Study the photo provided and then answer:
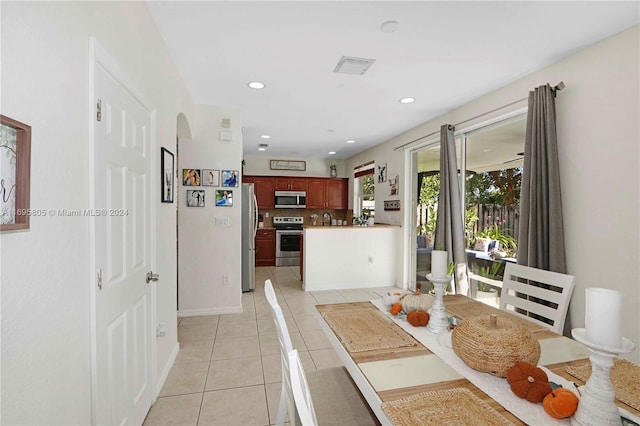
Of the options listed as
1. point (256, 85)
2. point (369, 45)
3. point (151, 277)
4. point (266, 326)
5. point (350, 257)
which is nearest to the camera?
point (151, 277)

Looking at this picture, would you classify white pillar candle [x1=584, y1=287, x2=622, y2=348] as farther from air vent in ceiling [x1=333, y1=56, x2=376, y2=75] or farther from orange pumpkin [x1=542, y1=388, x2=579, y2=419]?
air vent in ceiling [x1=333, y1=56, x2=376, y2=75]

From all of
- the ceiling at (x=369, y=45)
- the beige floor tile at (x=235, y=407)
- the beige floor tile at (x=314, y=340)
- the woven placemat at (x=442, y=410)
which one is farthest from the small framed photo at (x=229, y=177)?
the woven placemat at (x=442, y=410)

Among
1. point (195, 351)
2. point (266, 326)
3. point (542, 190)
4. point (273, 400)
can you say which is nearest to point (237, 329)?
point (266, 326)

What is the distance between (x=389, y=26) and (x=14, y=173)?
2065mm

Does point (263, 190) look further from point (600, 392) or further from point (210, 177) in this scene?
point (600, 392)

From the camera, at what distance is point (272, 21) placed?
2.02 m

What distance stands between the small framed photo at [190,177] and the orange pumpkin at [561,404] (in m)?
3.63

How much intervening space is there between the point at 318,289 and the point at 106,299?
12.7 feet

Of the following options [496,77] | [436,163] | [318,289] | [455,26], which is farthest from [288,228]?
[455,26]

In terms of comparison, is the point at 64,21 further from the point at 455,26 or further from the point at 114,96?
the point at 455,26

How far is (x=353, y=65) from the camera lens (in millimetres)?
2621

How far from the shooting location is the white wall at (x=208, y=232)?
3730mm

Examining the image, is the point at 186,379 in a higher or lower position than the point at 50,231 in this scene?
lower

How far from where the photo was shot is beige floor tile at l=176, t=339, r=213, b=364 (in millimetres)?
2732
